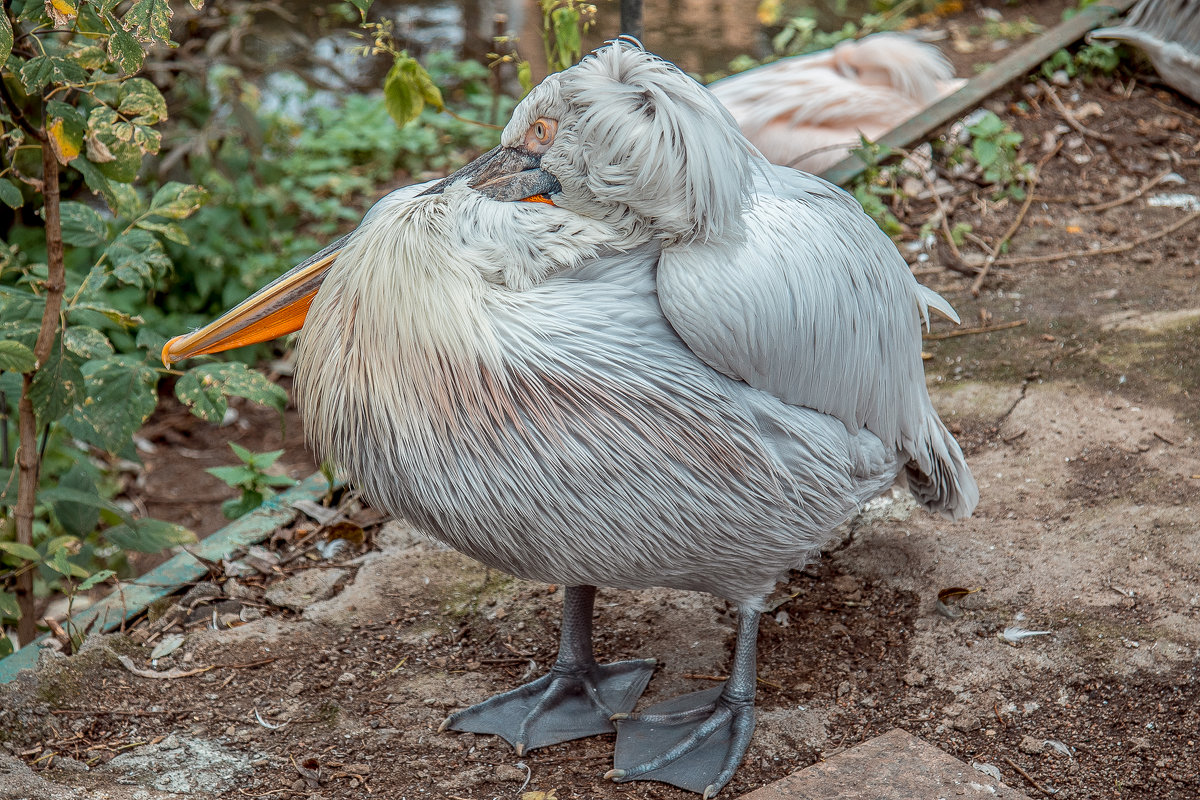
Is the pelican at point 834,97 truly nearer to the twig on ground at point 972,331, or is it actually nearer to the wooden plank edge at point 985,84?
the wooden plank edge at point 985,84

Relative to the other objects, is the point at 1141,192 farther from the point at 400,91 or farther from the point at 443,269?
the point at 443,269

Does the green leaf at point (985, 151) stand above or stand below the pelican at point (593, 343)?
below

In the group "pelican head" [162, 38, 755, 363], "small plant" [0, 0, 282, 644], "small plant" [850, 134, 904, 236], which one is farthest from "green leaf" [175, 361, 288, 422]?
"small plant" [850, 134, 904, 236]

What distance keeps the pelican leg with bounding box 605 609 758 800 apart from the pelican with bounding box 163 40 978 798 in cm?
28

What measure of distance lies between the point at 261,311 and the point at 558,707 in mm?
1086

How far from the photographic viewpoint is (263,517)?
10.6 ft

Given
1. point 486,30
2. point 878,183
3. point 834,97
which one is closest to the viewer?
point 878,183

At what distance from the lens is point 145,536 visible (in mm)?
2836

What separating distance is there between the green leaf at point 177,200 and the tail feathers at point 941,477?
188cm

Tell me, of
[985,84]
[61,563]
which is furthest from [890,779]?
[985,84]

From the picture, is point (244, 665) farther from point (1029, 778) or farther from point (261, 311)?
point (1029, 778)

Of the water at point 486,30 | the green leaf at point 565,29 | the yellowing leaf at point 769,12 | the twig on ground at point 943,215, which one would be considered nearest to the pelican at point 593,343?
the green leaf at point 565,29

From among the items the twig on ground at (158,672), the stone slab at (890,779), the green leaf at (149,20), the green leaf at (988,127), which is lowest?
the twig on ground at (158,672)

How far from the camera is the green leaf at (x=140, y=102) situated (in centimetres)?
258
